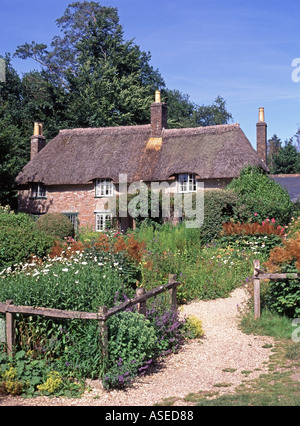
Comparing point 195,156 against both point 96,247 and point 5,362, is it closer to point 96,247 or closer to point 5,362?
point 96,247

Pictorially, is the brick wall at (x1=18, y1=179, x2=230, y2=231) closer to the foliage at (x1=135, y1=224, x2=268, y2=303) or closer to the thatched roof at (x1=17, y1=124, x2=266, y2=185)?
the thatched roof at (x1=17, y1=124, x2=266, y2=185)

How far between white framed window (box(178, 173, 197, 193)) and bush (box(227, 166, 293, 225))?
4.18 meters

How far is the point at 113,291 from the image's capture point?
7555 millimetres

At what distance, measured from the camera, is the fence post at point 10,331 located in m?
6.58

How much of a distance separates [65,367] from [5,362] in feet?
2.46

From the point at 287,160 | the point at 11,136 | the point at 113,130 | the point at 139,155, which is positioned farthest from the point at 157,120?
the point at 287,160

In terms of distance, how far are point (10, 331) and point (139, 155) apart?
21.7 metres

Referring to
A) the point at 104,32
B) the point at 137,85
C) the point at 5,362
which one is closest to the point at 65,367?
the point at 5,362

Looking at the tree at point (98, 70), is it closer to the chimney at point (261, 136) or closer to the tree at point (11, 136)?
the tree at point (11, 136)

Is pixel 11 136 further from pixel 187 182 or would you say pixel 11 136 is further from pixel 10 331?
pixel 10 331

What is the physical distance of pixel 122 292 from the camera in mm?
7957

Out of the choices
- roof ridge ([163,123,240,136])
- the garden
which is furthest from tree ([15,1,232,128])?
the garden

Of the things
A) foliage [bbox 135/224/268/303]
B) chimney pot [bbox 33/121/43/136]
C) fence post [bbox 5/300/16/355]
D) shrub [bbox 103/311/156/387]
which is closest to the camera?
shrub [bbox 103/311/156/387]

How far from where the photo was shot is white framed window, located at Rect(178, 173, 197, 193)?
2600 centimetres
